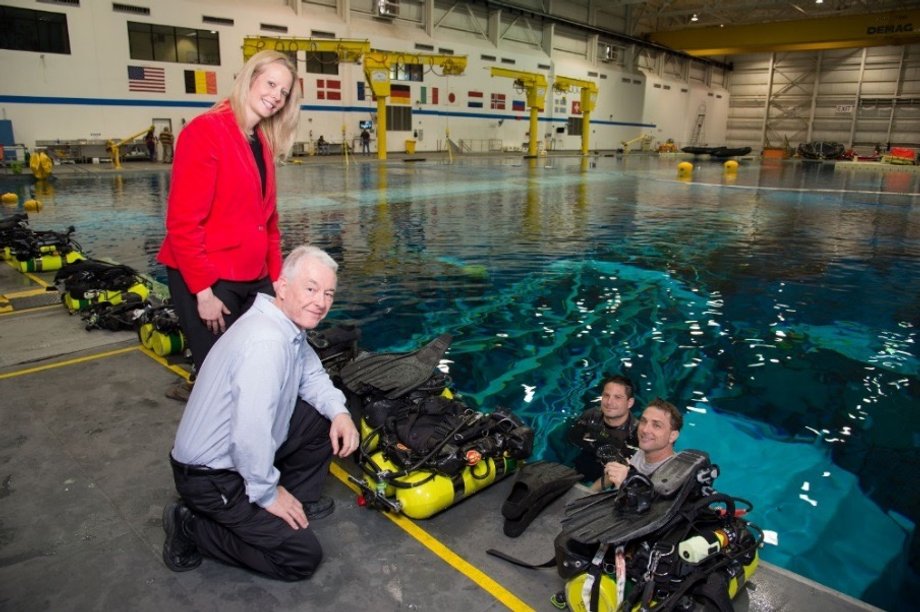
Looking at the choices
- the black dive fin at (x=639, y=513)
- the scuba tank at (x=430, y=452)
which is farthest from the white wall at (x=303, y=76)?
the black dive fin at (x=639, y=513)

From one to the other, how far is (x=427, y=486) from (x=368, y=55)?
2438 cm

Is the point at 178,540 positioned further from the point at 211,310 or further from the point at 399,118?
the point at 399,118

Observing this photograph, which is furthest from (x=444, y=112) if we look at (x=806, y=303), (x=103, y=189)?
(x=806, y=303)

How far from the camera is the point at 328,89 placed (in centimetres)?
2906

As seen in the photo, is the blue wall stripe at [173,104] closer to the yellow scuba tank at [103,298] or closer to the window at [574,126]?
the window at [574,126]

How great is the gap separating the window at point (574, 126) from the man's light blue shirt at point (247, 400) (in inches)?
1680

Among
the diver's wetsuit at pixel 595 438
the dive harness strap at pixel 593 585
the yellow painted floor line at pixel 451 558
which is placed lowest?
the diver's wetsuit at pixel 595 438

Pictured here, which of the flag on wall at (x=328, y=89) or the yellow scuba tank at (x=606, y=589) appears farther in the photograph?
the flag on wall at (x=328, y=89)

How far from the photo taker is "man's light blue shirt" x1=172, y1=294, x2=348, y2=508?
6.85ft

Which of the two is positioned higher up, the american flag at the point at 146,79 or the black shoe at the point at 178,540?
the american flag at the point at 146,79

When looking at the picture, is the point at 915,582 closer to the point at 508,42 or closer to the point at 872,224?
the point at 872,224

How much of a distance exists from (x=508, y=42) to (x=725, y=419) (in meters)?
36.2

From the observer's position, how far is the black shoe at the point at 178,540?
232 cm

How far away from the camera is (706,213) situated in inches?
555
